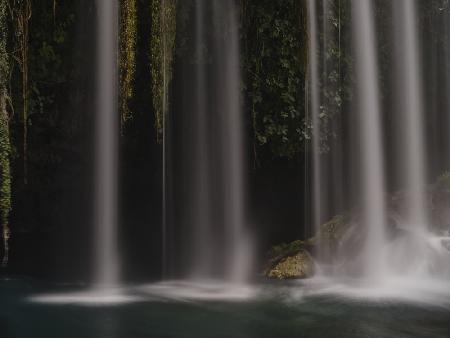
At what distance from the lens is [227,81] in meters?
11.7

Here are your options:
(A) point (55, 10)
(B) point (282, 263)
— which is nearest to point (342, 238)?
(B) point (282, 263)

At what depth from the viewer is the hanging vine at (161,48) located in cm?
1034

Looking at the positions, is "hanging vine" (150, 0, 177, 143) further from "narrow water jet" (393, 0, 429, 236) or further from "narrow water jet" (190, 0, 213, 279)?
A: "narrow water jet" (393, 0, 429, 236)

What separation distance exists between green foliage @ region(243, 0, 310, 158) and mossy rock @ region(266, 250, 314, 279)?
8.12ft

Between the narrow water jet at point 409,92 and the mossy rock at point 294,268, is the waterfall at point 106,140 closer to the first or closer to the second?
the mossy rock at point 294,268

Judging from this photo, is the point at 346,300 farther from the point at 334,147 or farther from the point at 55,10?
the point at 55,10

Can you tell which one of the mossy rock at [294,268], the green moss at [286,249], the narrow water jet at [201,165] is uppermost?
the narrow water jet at [201,165]

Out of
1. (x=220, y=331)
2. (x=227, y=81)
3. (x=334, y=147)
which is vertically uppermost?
(x=227, y=81)

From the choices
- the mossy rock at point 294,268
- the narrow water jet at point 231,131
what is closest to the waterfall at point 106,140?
the narrow water jet at point 231,131

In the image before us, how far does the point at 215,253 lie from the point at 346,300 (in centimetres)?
367

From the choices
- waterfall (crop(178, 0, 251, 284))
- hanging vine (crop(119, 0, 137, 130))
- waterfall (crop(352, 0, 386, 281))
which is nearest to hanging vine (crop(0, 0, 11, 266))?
hanging vine (crop(119, 0, 137, 130))

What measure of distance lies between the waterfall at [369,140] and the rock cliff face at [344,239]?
9.0 inches

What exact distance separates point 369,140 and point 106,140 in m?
5.53

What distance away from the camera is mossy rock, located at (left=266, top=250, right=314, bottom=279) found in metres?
10.7
